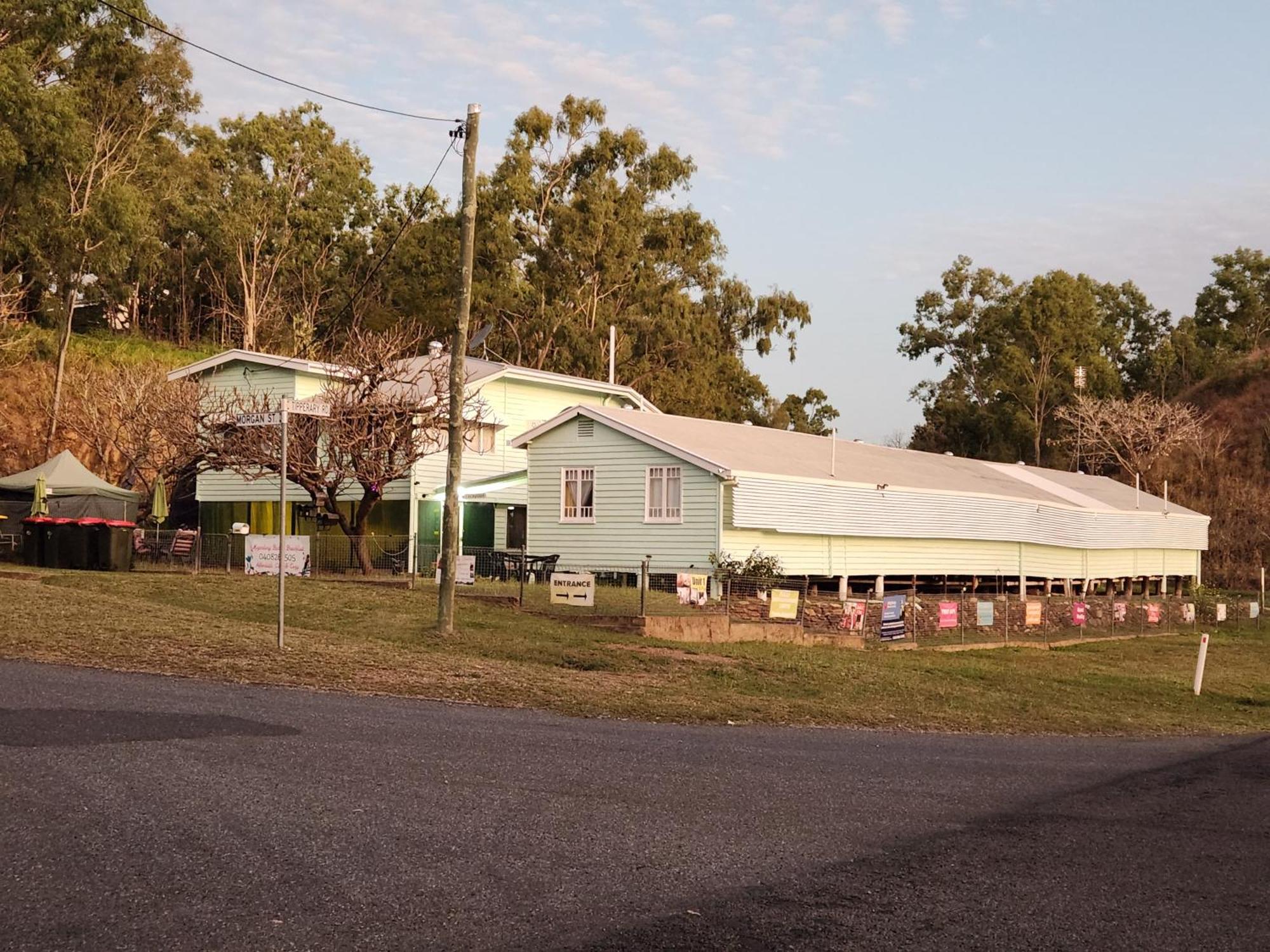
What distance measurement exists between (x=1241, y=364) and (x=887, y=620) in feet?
231

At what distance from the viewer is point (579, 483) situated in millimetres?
37500

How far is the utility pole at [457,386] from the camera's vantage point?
67.7 feet

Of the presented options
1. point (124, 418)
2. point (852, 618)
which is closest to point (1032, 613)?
point (852, 618)

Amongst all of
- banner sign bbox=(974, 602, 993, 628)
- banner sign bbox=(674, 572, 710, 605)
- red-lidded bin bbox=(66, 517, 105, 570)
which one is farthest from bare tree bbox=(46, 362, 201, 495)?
banner sign bbox=(974, 602, 993, 628)

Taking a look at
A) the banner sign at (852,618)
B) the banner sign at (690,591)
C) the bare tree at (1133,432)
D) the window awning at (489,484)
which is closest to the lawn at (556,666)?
the banner sign at (852,618)

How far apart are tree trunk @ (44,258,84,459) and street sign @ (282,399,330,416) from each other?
127 feet

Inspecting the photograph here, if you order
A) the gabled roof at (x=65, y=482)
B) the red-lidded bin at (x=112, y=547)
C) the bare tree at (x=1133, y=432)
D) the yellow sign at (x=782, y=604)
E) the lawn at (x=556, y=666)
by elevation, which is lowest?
the lawn at (x=556, y=666)

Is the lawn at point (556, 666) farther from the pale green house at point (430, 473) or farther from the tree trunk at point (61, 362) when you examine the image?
the tree trunk at point (61, 362)

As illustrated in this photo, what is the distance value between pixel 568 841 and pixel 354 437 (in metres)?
29.1

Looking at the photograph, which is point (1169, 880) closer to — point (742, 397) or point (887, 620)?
point (887, 620)

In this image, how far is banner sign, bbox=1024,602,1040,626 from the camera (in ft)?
115

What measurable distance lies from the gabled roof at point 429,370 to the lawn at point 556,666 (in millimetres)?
12081

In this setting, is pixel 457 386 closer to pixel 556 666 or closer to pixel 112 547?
pixel 556 666

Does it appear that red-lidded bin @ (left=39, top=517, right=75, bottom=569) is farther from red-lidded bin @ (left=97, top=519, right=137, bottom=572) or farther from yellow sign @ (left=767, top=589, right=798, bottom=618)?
yellow sign @ (left=767, top=589, right=798, bottom=618)
